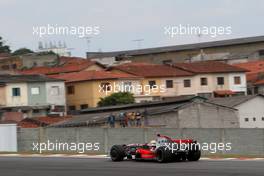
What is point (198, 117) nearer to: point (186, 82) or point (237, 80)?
point (186, 82)

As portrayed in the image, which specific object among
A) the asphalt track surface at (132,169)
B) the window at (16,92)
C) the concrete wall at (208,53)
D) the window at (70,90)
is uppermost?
the concrete wall at (208,53)

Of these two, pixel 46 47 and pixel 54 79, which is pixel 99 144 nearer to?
pixel 54 79

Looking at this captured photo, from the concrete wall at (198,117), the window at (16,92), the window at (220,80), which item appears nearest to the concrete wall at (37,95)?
the window at (16,92)

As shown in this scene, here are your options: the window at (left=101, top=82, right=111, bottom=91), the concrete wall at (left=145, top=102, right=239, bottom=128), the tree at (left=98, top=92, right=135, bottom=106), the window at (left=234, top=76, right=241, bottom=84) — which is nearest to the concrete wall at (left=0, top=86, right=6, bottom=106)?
the tree at (left=98, top=92, right=135, bottom=106)

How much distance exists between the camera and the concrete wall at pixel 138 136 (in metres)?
34.6

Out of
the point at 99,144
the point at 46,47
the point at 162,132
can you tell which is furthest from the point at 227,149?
the point at 46,47

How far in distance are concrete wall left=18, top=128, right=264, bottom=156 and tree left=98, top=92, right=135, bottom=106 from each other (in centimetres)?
3106

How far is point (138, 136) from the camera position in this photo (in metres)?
37.3

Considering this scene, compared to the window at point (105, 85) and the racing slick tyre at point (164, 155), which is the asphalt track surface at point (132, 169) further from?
the window at point (105, 85)

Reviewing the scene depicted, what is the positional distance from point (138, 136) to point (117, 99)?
34387 mm

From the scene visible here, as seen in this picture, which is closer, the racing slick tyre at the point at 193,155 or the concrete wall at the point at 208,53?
the racing slick tyre at the point at 193,155

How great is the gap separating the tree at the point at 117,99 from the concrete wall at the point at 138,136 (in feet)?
102

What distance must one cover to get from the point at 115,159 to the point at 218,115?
98.3 ft

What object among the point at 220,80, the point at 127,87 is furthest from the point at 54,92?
the point at 220,80
